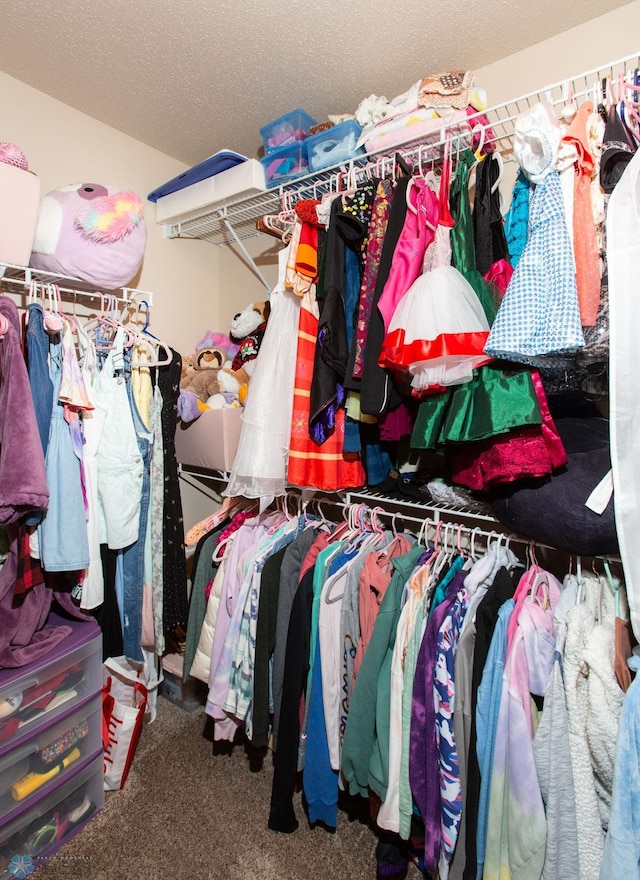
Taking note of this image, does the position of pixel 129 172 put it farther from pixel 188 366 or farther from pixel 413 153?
pixel 413 153

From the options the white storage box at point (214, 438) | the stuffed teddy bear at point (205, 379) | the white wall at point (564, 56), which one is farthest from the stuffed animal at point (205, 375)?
the white wall at point (564, 56)

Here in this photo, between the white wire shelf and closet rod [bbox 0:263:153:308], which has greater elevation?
the white wire shelf

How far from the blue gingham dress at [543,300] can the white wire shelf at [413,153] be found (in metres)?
0.31

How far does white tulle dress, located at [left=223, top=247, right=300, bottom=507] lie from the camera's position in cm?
150

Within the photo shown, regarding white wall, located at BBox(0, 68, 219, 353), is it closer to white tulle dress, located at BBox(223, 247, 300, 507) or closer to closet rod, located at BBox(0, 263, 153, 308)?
closet rod, located at BBox(0, 263, 153, 308)

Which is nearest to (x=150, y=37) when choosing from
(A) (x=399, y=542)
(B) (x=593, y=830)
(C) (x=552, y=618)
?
(A) (x=399, y=542)

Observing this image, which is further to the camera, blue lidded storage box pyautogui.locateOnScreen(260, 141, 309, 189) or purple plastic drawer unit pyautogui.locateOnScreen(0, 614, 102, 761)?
blue lidded storage box pyautogui.locateOnScreen(260, 141, 309, 189)

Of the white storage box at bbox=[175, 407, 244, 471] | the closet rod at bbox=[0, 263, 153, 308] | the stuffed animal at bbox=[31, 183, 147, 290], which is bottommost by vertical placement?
the white storage box at bbox=[175, 407, 244, 471]

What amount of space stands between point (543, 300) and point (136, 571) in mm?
1600

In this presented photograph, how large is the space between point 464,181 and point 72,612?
5.95ft

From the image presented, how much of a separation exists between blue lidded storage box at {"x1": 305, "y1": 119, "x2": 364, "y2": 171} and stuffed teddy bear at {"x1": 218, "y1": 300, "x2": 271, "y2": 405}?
63 cm

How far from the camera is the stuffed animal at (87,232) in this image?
156 cm

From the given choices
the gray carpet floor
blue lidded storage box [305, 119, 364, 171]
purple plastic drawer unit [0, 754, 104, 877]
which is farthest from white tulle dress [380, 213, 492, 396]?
purple plastic drawer unit [0, 754, 104, 877]

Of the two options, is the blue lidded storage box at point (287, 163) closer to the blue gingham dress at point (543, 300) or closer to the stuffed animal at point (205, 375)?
the stuffed animal at point (205, 375)
